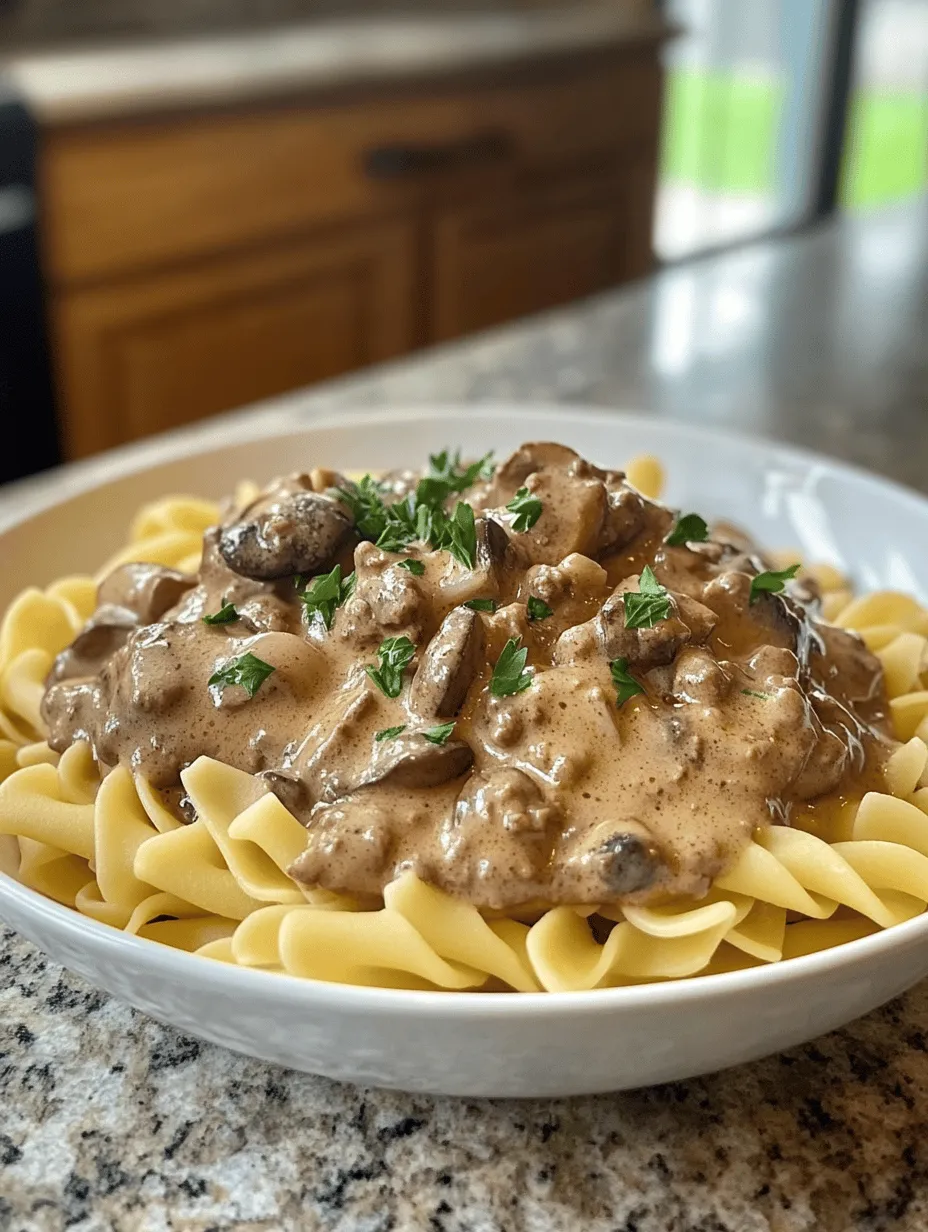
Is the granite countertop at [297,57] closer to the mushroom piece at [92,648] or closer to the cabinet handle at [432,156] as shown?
the cabinet handle at [432,156]

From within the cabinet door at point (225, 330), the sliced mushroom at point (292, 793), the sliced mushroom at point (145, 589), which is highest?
the sliced mushroom at point (145, 589)

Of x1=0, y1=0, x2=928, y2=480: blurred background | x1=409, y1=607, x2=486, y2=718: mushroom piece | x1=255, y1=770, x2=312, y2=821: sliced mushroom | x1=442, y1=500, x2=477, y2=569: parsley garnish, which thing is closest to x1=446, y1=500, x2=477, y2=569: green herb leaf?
x1=442, y1=500, x2=477, y2=569: parsley garnish

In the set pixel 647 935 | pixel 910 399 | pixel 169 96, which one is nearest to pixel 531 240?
pixel 169 96

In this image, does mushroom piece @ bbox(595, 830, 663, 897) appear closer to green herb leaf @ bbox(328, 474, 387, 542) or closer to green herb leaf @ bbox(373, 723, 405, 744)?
green herb leaf @ bbox(373, 723, 405, 744)

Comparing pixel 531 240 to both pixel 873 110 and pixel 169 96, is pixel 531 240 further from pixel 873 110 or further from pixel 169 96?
pixel 873 110

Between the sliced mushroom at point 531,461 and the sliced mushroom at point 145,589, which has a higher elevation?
the sliced mushroom at point 531,461

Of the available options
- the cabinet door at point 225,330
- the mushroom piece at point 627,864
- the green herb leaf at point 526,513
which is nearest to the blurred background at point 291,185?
the cabinet door at point 225,330
